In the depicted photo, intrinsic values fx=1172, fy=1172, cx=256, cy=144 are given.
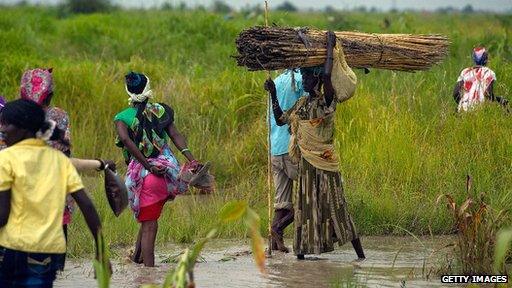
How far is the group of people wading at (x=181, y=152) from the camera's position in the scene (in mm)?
5438

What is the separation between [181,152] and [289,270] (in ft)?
3.74

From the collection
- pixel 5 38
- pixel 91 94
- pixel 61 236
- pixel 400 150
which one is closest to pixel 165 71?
pixel 91 94

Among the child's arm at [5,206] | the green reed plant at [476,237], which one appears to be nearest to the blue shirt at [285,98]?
the green reed plant at [476,237]

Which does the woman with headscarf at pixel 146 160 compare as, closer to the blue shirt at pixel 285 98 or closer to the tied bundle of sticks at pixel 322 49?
the tied bundle of sticks at pixel 322 49

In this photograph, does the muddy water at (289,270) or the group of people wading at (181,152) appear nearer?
the group of people wading at (181,152)

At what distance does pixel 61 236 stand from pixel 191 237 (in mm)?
4233

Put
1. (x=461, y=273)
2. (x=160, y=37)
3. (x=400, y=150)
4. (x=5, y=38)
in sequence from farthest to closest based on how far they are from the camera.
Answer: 1. (x=160, y=37)
2. (x=5, y=38)
3. (x=400, y=150)
4. (x=461, y=273)

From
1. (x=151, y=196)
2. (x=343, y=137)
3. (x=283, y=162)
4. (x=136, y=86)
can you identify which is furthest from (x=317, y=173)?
(x=343, y=137)

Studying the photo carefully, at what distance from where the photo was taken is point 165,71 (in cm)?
1566


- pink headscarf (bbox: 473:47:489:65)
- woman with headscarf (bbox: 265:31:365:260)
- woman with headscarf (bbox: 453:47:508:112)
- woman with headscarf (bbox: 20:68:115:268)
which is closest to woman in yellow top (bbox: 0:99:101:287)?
woman with headscarf (bbox: 20:68:115:268)

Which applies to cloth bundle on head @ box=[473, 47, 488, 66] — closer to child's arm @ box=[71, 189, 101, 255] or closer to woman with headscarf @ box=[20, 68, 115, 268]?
A: woman with headscarf @ box=[20, 68, 115, 268]

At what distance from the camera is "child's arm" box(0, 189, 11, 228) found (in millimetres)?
5227

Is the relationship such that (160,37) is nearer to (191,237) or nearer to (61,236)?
(191,237)

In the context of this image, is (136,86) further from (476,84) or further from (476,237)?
(476,84)
